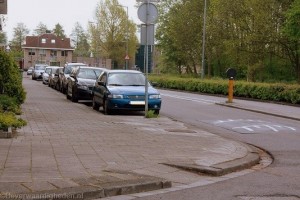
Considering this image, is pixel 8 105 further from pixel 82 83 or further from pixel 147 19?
pixel 82 83

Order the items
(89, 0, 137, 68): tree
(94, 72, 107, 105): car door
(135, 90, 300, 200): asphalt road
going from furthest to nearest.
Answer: (89, 0, 137, 68): tree, (94, 72, 107, 105): car door, (135, 90, 300, 200): asphalt road

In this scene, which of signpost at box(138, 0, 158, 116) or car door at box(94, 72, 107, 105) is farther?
car door at box(94, 72, 107, 105)

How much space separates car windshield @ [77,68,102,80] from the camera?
24.6 meters

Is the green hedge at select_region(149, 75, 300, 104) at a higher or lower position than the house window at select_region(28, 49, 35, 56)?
lower

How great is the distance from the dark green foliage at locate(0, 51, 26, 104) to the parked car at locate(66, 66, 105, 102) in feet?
19.3

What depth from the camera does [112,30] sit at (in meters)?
76.6

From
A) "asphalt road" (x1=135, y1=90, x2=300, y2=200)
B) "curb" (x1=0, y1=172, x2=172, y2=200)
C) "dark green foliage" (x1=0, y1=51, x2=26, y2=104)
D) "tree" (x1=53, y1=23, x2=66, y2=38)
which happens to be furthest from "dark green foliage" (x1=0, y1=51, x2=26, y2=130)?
"tree" (x1=53, y1=23, x2=66, y2=38)

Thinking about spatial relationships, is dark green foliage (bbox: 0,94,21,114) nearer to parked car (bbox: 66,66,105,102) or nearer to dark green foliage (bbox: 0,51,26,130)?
dark green foliage (bbox: 0,51,26,130)

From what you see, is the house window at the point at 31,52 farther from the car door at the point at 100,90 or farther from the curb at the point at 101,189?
the curb at the point at 101,189

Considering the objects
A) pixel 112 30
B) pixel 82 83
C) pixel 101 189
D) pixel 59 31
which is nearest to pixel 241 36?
pixel 112 30

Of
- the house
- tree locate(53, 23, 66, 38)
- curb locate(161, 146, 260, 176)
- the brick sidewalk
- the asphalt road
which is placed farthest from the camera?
tree locate(53, 23, 66, 38)

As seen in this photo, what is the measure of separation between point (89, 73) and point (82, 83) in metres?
1.24

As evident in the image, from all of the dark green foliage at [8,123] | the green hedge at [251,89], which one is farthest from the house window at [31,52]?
the dark green foliage at [8,123]

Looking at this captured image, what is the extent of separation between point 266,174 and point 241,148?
262cm
